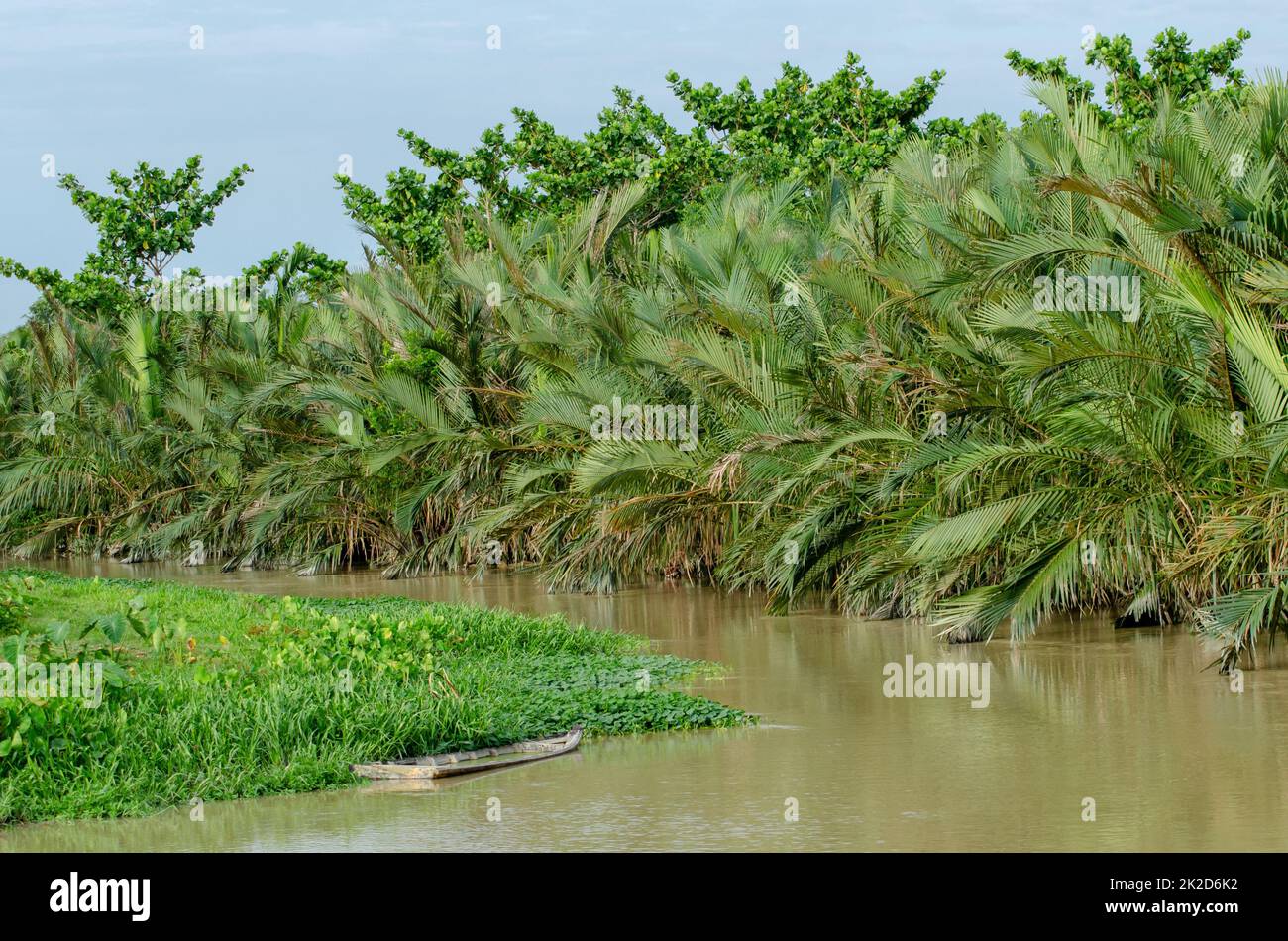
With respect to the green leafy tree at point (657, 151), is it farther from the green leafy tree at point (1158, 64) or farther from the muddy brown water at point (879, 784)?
the muddy brown water at point (879, 784)

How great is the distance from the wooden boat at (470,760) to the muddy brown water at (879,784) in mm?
100

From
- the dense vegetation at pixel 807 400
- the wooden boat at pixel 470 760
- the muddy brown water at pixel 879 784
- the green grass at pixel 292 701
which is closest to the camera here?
the muddy brown water at pixel 879 784

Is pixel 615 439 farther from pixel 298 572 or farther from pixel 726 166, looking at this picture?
pixel 726 166

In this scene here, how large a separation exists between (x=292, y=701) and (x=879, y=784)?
293 centimetres

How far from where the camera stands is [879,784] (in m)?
6.84

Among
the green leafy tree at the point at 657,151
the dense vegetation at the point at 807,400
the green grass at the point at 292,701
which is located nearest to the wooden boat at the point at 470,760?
the green grass at the point at 292,701

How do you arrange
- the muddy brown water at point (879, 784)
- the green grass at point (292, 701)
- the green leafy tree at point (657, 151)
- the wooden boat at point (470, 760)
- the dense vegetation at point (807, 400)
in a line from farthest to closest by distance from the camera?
the green leafy tree at point (657, 151) < the dense vegetation at point (807, 400) < the wooden boat at point (470, 760) < the green grass at point (292, 701) < the muddy brown water at point (879, 784)

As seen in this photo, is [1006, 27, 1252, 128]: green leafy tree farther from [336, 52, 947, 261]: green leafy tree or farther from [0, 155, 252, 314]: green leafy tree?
[0, 155, 252, 314]: green leafy tree

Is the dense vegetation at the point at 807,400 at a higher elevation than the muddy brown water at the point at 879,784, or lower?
higher

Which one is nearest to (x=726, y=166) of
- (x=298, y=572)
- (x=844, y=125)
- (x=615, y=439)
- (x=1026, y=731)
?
(x=844, y=125)

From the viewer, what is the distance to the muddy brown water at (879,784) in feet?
19.5

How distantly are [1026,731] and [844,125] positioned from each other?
25320 millimetres

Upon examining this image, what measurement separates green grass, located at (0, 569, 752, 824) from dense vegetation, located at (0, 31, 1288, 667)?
8.71 ft

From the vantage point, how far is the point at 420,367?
61.4 feet
